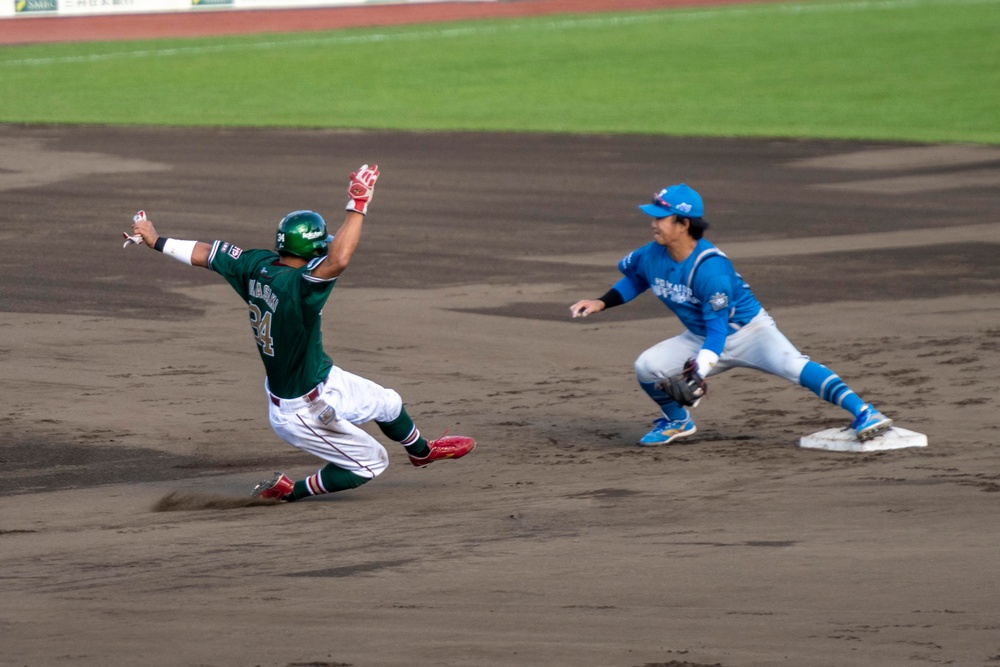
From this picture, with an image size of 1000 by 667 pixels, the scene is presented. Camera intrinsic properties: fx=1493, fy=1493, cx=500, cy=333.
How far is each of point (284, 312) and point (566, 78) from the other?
2619 centimetres

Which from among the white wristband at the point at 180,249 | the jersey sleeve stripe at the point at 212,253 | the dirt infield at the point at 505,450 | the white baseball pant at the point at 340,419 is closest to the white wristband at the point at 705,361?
the dirt infield at the point at 505,450

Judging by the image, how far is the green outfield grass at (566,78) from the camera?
27516mm

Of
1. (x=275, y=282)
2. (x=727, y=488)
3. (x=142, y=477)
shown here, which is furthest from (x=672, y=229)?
(x=142, y=477)

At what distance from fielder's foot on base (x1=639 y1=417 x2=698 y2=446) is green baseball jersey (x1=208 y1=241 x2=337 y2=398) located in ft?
7.81

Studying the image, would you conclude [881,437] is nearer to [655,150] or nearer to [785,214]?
[785,214]

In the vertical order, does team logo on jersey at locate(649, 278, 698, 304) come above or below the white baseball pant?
above

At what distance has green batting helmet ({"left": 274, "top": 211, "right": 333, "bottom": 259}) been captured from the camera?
793 centimetres

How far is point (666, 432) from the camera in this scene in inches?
376

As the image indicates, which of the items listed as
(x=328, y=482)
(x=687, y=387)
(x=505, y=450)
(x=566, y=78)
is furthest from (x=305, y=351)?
(x=566, y=78)

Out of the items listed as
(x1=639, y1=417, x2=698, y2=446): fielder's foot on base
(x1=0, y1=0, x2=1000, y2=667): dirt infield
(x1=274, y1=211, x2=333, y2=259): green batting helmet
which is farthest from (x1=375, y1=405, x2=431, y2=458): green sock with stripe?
(x1=639, y1=417, x2=698, y2=446): fielder's foot on base

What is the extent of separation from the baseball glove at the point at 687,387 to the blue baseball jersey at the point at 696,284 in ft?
1.18

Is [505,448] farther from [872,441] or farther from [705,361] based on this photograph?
[872,441]

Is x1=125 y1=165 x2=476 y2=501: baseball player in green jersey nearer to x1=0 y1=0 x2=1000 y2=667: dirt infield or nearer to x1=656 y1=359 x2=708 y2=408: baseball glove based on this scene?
x1=0 y1=0 x2=1000 y2=667: dirt infield

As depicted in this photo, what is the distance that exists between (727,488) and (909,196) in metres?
12.3
